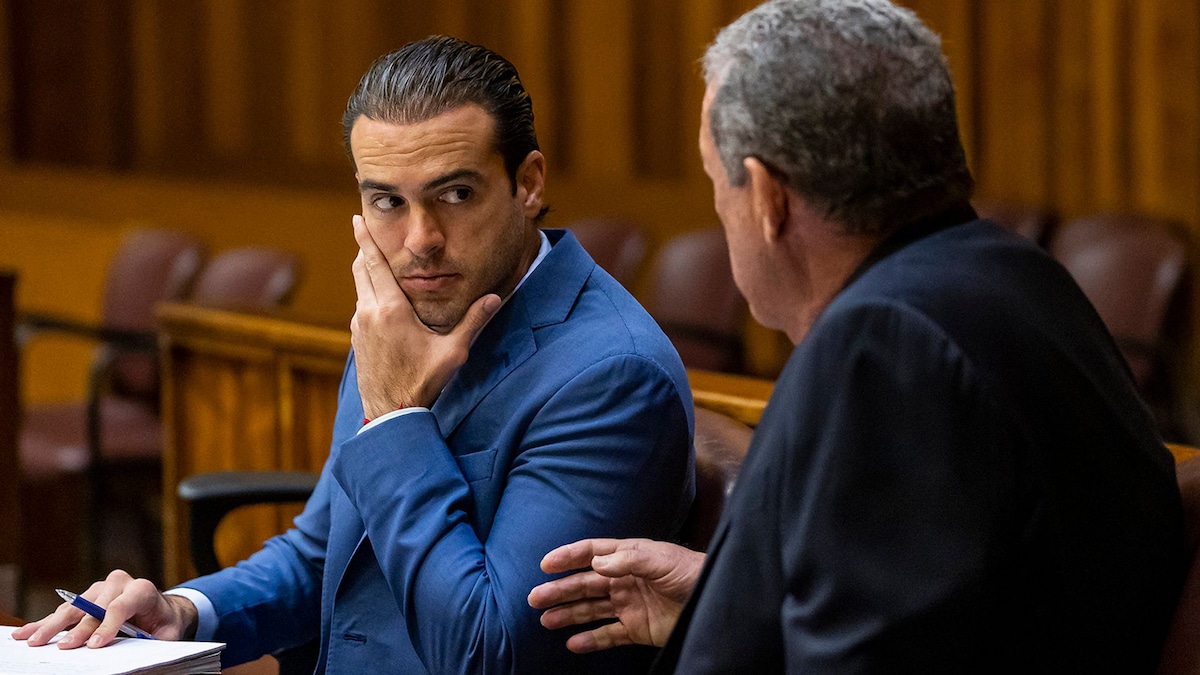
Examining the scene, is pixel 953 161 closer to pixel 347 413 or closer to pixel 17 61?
pixel 347 413

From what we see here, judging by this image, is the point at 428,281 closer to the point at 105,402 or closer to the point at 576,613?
the point at 576,613

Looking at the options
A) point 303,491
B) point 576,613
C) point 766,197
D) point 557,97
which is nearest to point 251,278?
point 557,97

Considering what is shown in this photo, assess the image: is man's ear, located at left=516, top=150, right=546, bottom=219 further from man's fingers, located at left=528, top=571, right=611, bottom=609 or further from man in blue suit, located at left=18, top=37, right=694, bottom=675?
man's fingers, located at left=528, top=571, right=611, bottom=609

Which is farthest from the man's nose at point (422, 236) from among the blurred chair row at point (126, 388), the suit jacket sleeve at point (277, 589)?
the blurred chair row at point (126, 388)

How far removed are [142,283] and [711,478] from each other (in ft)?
12.9

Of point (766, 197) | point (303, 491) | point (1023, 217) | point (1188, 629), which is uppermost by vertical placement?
point (766, 197)

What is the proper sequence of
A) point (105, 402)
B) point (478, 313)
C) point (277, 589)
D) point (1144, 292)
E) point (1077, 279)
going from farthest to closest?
point (105, 402), point (1077, 279), point (1144, 292), point (277, 589), point (478, 313)

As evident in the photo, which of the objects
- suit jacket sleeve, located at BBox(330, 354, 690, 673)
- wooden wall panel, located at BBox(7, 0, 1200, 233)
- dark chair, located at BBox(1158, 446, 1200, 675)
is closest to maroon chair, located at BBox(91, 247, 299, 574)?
wooden wall panel, located at BBox(7, 0, 1200, 233)

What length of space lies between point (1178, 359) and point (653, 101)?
2523 mm

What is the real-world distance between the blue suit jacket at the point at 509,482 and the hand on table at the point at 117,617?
182 millimetres

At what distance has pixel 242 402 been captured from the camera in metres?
3.58

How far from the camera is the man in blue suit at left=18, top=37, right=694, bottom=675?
1604 millimetres

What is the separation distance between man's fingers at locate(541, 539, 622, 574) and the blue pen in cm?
50

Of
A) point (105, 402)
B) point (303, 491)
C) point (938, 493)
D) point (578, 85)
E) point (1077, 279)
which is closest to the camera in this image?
point (938, 493)
